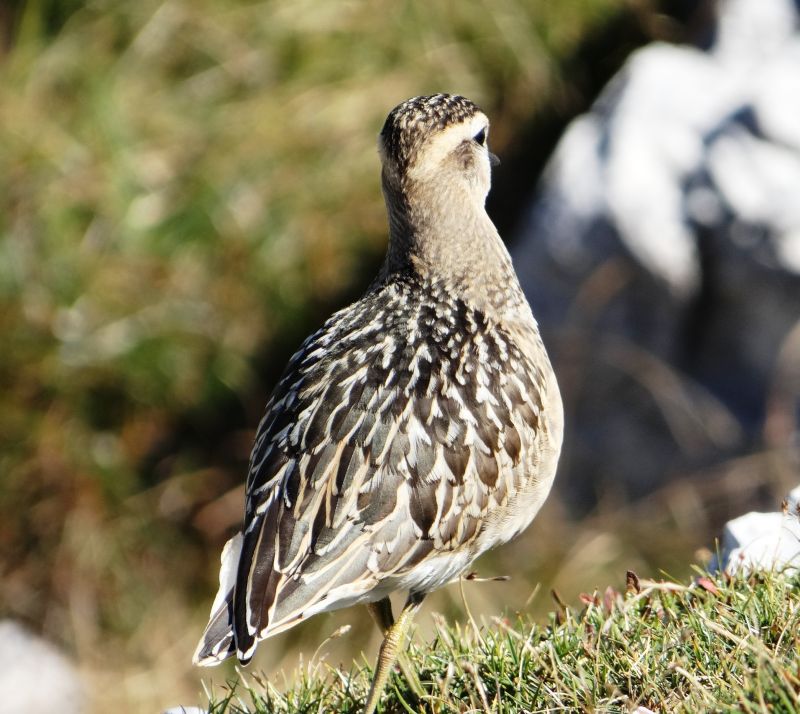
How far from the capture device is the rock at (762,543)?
471cm

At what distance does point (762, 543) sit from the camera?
199 inches

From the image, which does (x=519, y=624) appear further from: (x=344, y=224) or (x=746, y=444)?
(x=344, y=224)

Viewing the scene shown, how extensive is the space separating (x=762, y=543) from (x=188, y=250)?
19.0 feet

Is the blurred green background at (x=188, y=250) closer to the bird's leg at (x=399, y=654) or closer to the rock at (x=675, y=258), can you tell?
the rock at (x=675, y=258)

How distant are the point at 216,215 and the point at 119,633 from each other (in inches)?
127

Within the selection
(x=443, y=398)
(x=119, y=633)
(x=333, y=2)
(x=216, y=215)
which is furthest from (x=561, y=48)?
(x=443, y=398)

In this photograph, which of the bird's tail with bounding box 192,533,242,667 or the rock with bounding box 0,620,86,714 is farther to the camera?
the rock with bounding box 0,620,86,714

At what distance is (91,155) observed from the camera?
9.84m

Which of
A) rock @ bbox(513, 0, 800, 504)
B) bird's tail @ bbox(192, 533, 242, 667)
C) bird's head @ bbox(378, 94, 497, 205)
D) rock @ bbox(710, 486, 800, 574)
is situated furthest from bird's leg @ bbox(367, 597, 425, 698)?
rock @ bbox(513, 0, 800, 504)

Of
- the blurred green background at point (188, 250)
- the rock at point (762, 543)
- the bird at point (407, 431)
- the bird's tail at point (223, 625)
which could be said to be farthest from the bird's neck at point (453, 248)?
the blurred green background at point (188, 250)

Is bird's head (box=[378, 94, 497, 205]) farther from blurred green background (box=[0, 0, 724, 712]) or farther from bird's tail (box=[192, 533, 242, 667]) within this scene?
blurred green background (box=[0, 0, 724, 712])

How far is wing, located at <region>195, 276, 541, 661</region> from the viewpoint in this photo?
→ 4.34 metres

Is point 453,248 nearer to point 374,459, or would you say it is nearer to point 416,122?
point 416,122

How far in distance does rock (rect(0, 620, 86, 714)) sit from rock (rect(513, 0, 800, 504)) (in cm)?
395
